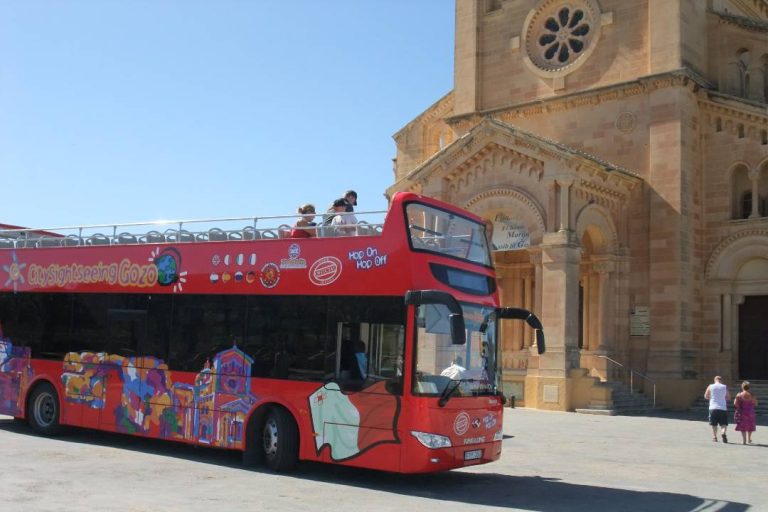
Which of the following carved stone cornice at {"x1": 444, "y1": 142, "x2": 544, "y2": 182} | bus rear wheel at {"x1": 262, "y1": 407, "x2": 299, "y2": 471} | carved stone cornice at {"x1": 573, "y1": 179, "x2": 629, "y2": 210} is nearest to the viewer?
bus rear wheel at {"x1": 262, "y1": 407, "x2": 299, "y2": 471}

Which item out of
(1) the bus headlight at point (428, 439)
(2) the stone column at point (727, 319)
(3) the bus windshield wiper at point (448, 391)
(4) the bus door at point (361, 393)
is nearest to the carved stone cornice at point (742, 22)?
(2) the stone column at point (727, 319)

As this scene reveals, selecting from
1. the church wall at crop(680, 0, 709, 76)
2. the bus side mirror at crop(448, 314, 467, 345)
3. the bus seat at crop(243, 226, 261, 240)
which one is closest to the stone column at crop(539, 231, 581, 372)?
the church wall at crop(680, 0, 709, 76)

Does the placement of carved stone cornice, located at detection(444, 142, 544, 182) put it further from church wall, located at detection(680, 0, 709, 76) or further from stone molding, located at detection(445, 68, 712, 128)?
church wall, located at detection(680, 0, 709, 76)

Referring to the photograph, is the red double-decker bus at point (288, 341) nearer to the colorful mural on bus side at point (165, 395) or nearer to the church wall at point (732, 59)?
the colorful mural on bus side at point (165, 395)

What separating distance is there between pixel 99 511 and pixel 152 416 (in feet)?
15.8

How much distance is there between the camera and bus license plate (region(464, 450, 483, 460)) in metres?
10.9

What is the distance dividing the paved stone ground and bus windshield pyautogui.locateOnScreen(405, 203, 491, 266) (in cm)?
314

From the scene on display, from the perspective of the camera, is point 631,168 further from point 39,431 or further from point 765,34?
point 39,431

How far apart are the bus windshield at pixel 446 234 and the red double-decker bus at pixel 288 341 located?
0.02m

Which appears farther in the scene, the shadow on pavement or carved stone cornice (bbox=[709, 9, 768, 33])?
carved stone cornice (bbox=[709, 9, 768, 33])

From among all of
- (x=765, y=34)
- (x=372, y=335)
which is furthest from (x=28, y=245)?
(x=765, y=34)

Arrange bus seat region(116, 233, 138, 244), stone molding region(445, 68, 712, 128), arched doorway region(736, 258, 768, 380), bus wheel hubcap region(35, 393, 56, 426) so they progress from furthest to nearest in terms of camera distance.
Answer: stone molding region(445, 68, 712, 128), arched doorway region(736, 258, 768, 380), bus wheel hubcap region(35, 393, 56, 426), bus seat region(116, 233, 138, 244)

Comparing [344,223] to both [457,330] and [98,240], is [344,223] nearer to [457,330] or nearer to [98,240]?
[457,330]

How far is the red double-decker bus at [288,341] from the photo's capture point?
35.0ft
